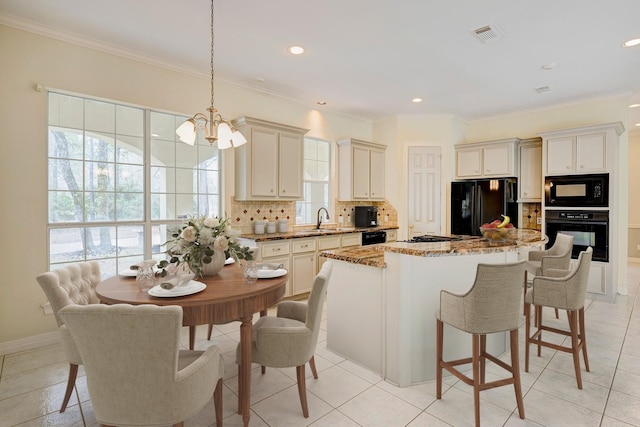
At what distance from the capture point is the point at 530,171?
210 inches

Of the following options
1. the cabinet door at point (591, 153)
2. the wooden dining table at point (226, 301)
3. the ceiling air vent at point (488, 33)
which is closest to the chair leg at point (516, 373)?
the wooden dining table at point (226, 301)

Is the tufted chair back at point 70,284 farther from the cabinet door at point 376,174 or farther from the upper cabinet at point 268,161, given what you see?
the cabinet door at point 376,174

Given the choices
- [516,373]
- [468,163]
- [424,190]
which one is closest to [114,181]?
[516,373]

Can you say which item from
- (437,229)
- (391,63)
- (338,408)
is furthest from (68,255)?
(437,229)

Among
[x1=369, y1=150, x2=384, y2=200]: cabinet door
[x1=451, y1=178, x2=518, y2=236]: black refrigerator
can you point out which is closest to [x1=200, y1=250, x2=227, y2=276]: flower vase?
[x1=369, y1=150, x2=384, y2=200]: cabinet door

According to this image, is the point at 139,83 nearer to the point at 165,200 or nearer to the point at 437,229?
the point at 165,200

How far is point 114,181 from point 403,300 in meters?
3.13

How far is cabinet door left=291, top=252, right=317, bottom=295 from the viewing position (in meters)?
4.36

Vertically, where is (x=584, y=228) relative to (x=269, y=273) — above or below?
above

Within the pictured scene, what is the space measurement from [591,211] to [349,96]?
3731 millimetres

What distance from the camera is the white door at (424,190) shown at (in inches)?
231

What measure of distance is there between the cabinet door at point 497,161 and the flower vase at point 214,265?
16.0ft

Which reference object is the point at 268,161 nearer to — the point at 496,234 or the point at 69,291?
the point at 69,291

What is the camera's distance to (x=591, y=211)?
454 centimetres
